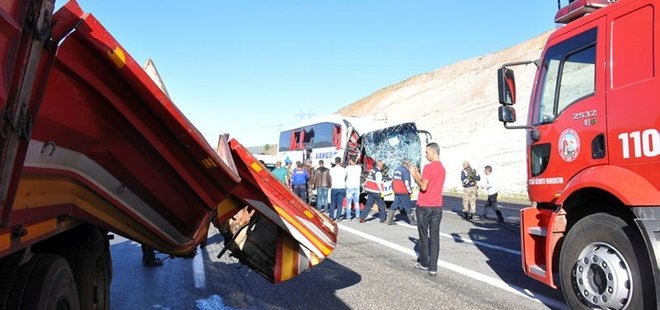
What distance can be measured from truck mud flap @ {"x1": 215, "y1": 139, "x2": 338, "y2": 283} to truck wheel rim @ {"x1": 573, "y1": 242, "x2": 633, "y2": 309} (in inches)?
82.3

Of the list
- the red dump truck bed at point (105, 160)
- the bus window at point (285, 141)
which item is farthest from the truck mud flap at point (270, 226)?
the bus window at point (285, 141)

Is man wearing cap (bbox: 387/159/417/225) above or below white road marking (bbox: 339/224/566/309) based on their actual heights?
above

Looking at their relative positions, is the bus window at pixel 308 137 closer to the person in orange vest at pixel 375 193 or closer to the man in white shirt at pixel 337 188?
the man in white shirt at pixel 337 188

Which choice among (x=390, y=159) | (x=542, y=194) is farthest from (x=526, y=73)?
(x=542, y=194)

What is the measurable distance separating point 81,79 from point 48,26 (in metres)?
0.54

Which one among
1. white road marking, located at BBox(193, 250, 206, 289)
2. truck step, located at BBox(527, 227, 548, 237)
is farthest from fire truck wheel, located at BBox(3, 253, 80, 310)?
truck step, located at BBox(527, 227, 548, 237)

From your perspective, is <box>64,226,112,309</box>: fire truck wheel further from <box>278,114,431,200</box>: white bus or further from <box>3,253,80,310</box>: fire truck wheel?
<box>278,114,431,200</box>: white bus

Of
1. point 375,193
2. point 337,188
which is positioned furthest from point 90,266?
point 337,188

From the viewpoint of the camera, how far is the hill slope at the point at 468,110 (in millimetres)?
37969

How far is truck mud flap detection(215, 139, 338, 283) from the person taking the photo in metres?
4.08

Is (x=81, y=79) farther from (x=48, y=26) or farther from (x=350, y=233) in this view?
(x=350, y=233)

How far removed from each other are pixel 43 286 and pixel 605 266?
3.94m

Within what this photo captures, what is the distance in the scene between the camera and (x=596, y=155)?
4680mm

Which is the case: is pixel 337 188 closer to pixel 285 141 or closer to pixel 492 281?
pixel 492 281
